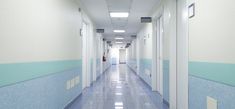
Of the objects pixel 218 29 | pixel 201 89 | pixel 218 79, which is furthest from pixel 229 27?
pixel 201 89

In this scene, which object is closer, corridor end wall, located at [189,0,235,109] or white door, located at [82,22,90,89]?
corridor end wall, located at [189,0,235,109]

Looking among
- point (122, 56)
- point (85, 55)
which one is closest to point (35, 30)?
point (85, 55)

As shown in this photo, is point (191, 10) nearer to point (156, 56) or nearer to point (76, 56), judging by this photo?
point (76, 56)

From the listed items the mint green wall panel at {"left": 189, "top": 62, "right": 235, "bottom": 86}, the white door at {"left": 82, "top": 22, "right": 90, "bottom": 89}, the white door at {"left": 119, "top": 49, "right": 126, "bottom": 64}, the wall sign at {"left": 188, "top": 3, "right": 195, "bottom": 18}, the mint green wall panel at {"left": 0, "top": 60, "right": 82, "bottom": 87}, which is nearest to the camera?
the mint green wall panel at {"left": 0, "top": 60, "right": 82, "bottom": 87}

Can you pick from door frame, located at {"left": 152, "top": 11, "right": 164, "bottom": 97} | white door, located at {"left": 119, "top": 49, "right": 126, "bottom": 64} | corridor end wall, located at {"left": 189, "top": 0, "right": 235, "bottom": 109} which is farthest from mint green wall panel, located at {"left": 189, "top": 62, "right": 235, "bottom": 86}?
white door, located at {"left": 119, "top": 49, "right": 126, "bottom": 64}

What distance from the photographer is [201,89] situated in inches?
141

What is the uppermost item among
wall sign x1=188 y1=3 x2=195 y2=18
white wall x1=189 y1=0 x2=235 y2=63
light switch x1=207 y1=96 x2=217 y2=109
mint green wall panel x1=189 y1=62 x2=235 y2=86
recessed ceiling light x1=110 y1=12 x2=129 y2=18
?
recessed ceiling light x1=110 y1=12 x2=129 y2=18

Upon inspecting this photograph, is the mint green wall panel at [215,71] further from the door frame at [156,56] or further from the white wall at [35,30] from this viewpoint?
the door frame at [156,56]

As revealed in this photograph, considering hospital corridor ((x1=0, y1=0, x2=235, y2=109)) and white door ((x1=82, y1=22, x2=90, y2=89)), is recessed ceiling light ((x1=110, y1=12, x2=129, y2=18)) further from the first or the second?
→ hospital corridor ((x1=0, y1=0, x2=235, y2=109))

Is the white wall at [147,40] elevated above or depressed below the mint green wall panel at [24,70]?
above

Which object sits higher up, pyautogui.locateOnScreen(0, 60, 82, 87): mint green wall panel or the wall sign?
the wall sign

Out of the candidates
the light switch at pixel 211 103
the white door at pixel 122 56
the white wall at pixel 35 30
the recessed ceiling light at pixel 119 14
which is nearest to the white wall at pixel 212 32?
the light switch at pixel 211 103

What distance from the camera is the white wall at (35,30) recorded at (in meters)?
2.57

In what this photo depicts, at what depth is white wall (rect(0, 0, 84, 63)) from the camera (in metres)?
2.57
